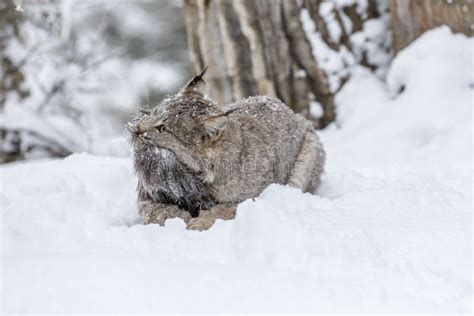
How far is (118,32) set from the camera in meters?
11.6

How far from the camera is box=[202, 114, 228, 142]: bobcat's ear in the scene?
371 cm

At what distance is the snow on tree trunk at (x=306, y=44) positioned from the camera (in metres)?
6.91

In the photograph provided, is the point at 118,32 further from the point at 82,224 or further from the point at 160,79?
the point at 82,224

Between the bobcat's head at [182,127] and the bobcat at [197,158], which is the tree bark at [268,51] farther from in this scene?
the bobcat's head at [182,127]

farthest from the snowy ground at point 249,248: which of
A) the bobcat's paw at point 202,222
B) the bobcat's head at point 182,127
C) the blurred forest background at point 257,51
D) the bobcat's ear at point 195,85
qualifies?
the blurred forest background at point 257,51

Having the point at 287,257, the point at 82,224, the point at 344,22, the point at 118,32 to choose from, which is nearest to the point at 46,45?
the point at 118,32

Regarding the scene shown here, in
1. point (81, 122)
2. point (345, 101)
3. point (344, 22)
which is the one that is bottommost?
point (81, 122)

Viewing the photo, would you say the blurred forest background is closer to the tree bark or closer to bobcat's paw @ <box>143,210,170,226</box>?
the tree bark

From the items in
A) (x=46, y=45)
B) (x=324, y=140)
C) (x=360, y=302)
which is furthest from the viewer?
(x=46, y=45)

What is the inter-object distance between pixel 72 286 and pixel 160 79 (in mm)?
9125

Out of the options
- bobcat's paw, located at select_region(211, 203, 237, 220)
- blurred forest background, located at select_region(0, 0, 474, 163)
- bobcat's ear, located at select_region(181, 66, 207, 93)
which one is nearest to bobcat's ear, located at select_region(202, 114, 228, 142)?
bobcat's ear, located at select_region(181, 66, 207, 93)

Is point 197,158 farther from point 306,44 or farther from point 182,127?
point 306,44

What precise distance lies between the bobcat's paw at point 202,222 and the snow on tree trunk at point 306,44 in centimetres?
343

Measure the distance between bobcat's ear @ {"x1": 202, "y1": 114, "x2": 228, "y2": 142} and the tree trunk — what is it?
3324 mm
